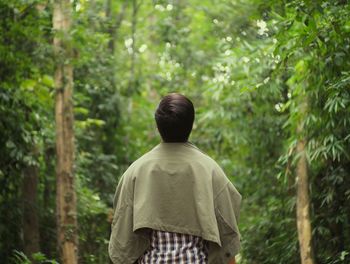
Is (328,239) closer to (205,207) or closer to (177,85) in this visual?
(205,207)

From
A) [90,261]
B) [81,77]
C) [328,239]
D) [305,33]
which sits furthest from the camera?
[81,77]

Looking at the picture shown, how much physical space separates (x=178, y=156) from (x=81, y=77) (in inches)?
380

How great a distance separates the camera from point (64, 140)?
1049 centimetres

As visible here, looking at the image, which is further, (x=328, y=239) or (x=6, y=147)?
(x=328, y=239)

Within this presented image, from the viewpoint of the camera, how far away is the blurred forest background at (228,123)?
23.7 feet

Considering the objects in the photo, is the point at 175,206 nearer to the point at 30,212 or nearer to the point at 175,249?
the point at 175,249

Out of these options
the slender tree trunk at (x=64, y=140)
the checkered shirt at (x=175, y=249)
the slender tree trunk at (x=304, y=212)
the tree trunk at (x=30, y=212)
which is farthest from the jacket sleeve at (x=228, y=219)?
the tree trunk at (x=30, y=212)

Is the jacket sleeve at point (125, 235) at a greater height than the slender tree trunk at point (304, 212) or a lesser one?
greater

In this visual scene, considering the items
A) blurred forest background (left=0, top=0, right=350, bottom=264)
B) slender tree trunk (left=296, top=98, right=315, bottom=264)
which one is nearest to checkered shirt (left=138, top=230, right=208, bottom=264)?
blurred forest background (left=0, top=0, right=350, bottom=264)

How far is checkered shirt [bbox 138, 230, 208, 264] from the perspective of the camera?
3023 millimetres

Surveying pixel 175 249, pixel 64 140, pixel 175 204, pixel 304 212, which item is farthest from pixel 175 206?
pixel 64 140

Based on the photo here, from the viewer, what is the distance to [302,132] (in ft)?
26.7

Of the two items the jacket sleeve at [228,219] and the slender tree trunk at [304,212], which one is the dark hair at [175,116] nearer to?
the jacket sleeve at [228,219]

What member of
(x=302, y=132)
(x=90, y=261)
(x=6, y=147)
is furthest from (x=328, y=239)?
(x=6, y=147)
